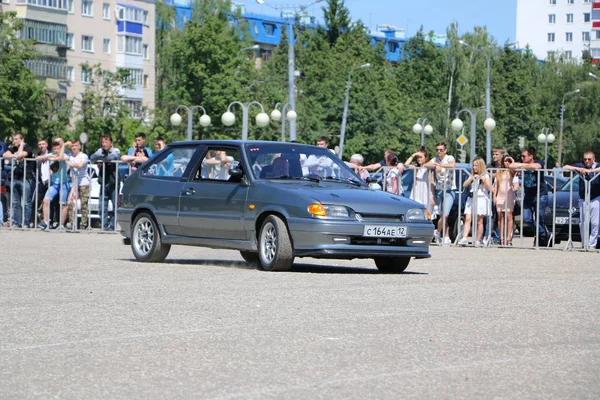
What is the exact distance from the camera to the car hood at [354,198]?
53.3ft

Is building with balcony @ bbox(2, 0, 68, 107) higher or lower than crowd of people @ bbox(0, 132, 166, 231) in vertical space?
higher

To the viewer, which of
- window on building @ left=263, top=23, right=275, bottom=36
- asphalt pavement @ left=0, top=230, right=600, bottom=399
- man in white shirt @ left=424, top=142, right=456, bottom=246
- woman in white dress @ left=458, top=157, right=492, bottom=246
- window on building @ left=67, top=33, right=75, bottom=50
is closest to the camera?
asphalt pavement @ left=0, top=230, right=600, bottom=399

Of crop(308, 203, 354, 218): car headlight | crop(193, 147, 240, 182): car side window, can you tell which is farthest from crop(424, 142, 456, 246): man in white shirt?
crop(308, 203, 354, 218): car headlight

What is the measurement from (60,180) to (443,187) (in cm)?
727

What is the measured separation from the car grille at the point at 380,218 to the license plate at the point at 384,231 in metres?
0.09

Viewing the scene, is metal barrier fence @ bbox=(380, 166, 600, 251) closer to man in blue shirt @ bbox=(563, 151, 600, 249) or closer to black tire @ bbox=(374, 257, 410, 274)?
man in blue shirt @ bbox=(563, 151, 600, 249)

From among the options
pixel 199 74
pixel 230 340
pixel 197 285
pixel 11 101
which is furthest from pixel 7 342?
pixel 199 74

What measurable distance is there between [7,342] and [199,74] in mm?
84268

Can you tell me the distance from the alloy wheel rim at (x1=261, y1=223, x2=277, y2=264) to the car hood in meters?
0.47

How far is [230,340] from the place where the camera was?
31.2ft

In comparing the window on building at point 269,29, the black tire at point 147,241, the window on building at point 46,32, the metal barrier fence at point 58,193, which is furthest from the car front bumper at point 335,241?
the window on building at point 269,29

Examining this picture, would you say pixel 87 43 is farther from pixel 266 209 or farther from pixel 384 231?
pixel 384 231

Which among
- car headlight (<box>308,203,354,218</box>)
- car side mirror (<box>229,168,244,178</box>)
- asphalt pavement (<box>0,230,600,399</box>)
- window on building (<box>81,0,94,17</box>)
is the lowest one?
asphalt pavement (<box>0,230,600,399</box>)

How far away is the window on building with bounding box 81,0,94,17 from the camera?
117m
